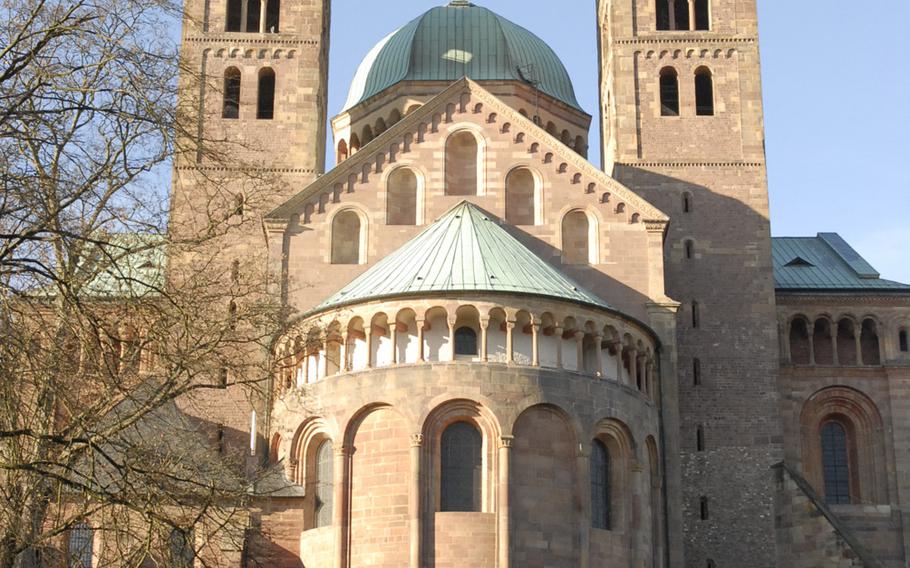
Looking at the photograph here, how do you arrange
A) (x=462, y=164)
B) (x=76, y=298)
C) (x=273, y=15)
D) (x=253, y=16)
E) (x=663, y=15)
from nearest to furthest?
(x=76, y=298) < (x=462, y=164) < (x=253, y=16) < (x=273, y=15) < (x=663, y=15)

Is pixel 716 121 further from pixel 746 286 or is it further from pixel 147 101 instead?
pixel 147 101

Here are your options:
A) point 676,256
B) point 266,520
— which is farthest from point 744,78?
point 266,520

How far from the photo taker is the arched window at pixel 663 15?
47875 mm

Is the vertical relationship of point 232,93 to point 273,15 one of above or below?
below

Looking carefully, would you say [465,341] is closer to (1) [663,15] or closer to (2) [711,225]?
(2) [711,225]

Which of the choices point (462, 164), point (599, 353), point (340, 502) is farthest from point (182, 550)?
point (462, 164)

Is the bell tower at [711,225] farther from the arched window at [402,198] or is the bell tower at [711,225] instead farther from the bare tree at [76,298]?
the bare tree at [76,298]

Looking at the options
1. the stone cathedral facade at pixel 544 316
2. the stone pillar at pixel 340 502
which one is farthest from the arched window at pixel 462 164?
the stone pillar at pixel 340 502

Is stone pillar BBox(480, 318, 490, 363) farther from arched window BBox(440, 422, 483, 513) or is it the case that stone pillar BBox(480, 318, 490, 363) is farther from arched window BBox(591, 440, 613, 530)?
arched window BBox(591, 440, 613, 530)

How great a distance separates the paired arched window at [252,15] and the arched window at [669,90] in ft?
41.9

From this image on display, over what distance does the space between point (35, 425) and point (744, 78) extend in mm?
32865

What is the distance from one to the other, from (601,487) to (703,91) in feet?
56.9

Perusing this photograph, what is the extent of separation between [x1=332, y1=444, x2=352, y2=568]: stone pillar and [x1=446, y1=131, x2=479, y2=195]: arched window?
9.25m

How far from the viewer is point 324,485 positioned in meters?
34.3
